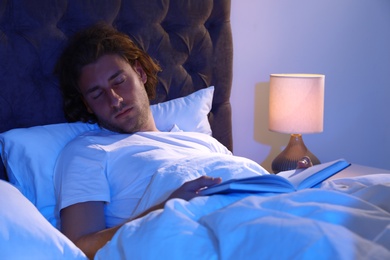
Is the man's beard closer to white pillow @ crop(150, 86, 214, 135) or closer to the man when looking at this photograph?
the man

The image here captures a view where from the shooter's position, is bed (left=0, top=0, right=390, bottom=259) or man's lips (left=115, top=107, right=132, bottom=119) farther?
man's lips (left=115, top=107, right=132, bottom=119)

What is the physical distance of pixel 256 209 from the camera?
109cm

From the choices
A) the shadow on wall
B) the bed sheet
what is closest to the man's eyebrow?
the bed sheet

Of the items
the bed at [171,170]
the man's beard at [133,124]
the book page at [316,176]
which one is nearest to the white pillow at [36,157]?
the bed at [171,170]

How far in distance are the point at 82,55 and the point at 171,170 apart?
569mm

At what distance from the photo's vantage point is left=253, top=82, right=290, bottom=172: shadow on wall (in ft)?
9.21

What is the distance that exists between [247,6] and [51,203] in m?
1.47

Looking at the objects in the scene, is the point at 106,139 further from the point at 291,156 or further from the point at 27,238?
the point at 291,156

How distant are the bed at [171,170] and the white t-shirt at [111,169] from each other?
0.10 m

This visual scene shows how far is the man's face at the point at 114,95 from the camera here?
1830 mm

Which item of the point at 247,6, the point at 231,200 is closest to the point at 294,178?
the point at 231,200

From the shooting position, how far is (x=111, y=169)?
167 cm

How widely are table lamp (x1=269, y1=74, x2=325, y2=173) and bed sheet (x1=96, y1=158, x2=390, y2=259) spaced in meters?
1.18

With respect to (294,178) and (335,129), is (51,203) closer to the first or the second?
(294,178)
